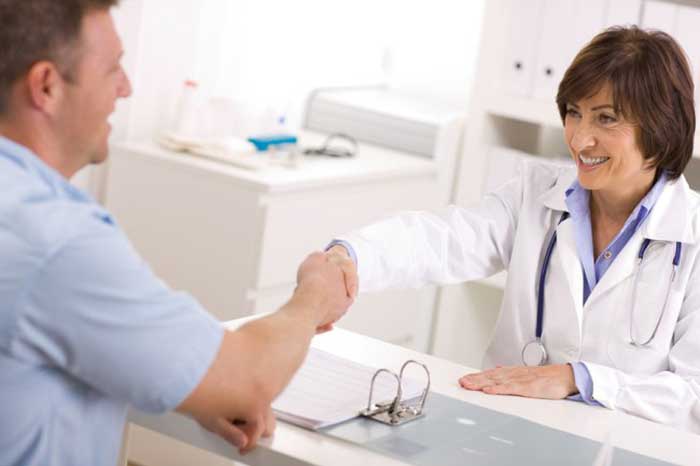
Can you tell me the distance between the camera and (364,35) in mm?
4168

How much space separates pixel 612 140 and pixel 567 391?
1.62 feet

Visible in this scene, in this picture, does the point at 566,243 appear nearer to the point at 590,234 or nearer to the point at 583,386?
the point at 590,234

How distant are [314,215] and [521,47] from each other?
75 centimetres

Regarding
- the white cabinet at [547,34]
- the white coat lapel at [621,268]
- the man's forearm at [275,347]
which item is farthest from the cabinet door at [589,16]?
the man's forearm at [275,347]

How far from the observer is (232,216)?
10.1 ft

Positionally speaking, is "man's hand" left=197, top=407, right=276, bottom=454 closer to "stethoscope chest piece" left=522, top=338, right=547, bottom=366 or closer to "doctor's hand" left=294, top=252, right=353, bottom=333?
"doctor's hand" left=294, top=252, right=353, bottom=333

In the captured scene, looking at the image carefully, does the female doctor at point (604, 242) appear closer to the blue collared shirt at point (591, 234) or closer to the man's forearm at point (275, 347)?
the blue collared shirt at point (591, 234)

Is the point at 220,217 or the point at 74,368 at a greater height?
the point at 74,368

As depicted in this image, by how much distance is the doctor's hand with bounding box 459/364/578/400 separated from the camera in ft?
5.98

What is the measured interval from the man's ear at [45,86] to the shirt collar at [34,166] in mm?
46

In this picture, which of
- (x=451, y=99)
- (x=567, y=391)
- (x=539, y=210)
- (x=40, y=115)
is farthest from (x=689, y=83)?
(x=451, y=99)

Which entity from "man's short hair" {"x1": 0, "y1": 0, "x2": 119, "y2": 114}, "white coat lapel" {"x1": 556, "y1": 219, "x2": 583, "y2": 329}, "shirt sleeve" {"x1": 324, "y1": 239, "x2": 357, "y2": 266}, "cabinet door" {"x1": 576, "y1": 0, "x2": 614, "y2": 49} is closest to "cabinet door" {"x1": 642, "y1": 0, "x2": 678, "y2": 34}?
"cabinet door" {"x1": 576, "y1": 0, "x2": 614, "y2": 49}

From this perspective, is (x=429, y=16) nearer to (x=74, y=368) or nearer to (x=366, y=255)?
(x=366, y=255)

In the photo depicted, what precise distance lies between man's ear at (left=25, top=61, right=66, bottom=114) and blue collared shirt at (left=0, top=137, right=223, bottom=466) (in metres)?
0.05
